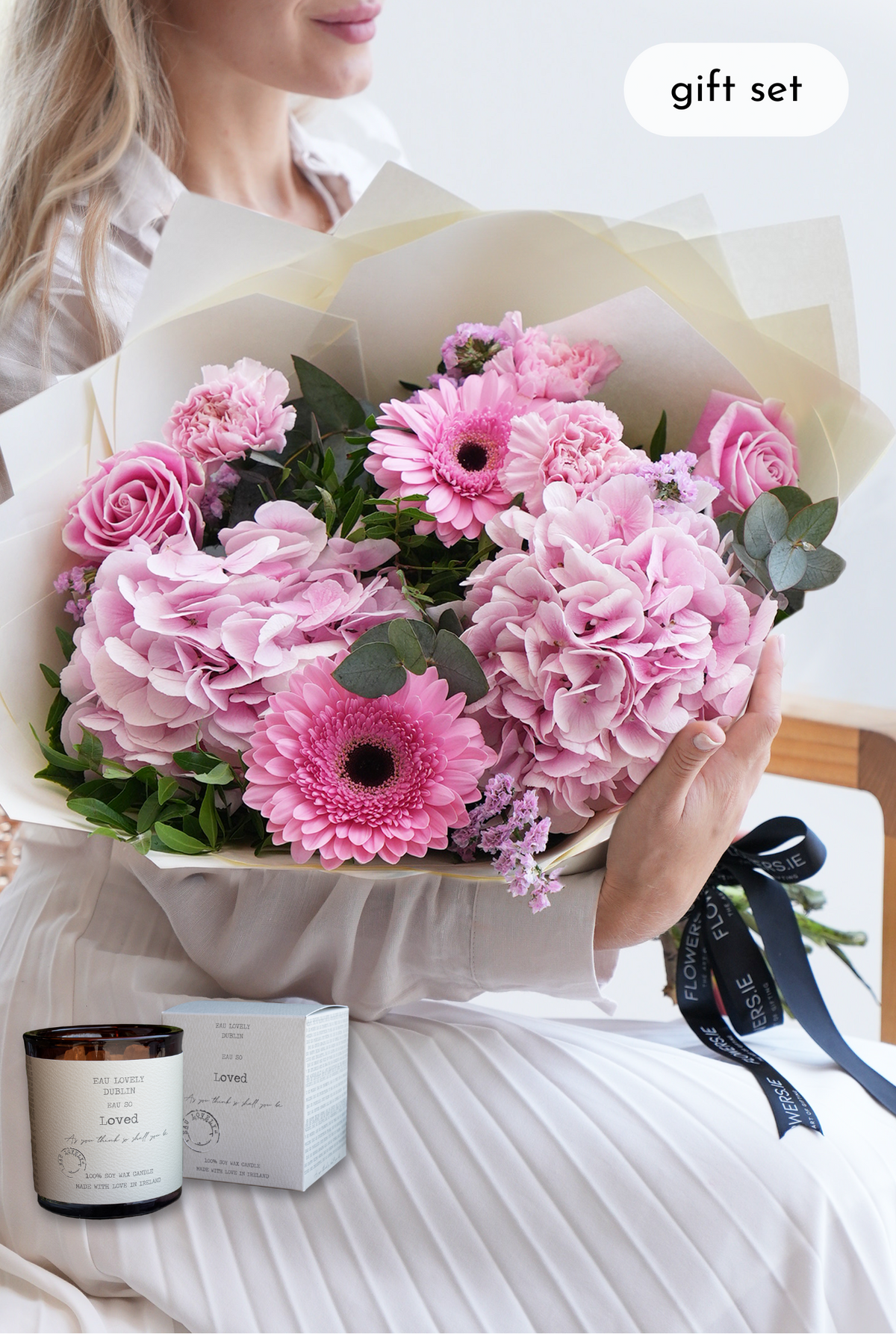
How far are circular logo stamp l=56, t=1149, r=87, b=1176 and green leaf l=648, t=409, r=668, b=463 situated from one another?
508 millimetres

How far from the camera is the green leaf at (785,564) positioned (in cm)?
55

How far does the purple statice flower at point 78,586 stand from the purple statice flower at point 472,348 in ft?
0.80

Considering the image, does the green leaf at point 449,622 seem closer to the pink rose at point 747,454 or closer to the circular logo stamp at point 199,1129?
the pink rose at point 747,454

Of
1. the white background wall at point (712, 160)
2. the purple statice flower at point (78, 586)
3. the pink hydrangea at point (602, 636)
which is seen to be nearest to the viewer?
the pink hydrangea at point (602, 636)

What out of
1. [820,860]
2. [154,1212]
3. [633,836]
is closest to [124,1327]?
[154,1212]

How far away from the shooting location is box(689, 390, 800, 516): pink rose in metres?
0.59

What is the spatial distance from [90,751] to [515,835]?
24 cm

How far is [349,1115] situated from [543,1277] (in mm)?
143

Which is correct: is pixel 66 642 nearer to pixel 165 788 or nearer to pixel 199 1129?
pixel 165 788

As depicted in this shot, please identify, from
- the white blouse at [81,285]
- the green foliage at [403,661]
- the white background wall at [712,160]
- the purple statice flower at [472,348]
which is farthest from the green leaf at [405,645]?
the white background wall at [712,160]

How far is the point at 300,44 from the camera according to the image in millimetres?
944

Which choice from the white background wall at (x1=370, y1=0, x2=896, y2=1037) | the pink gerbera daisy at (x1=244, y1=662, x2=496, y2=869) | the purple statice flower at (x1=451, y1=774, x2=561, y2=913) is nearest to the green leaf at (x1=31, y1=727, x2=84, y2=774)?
the pink gerbera daisy at (x1=244, y1=662, x2=496, y2=869)

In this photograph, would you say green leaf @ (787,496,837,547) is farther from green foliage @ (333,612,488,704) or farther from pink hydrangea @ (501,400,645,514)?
green foliage @ (333,612,488,704)

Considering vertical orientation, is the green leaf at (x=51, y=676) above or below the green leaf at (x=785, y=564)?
below
